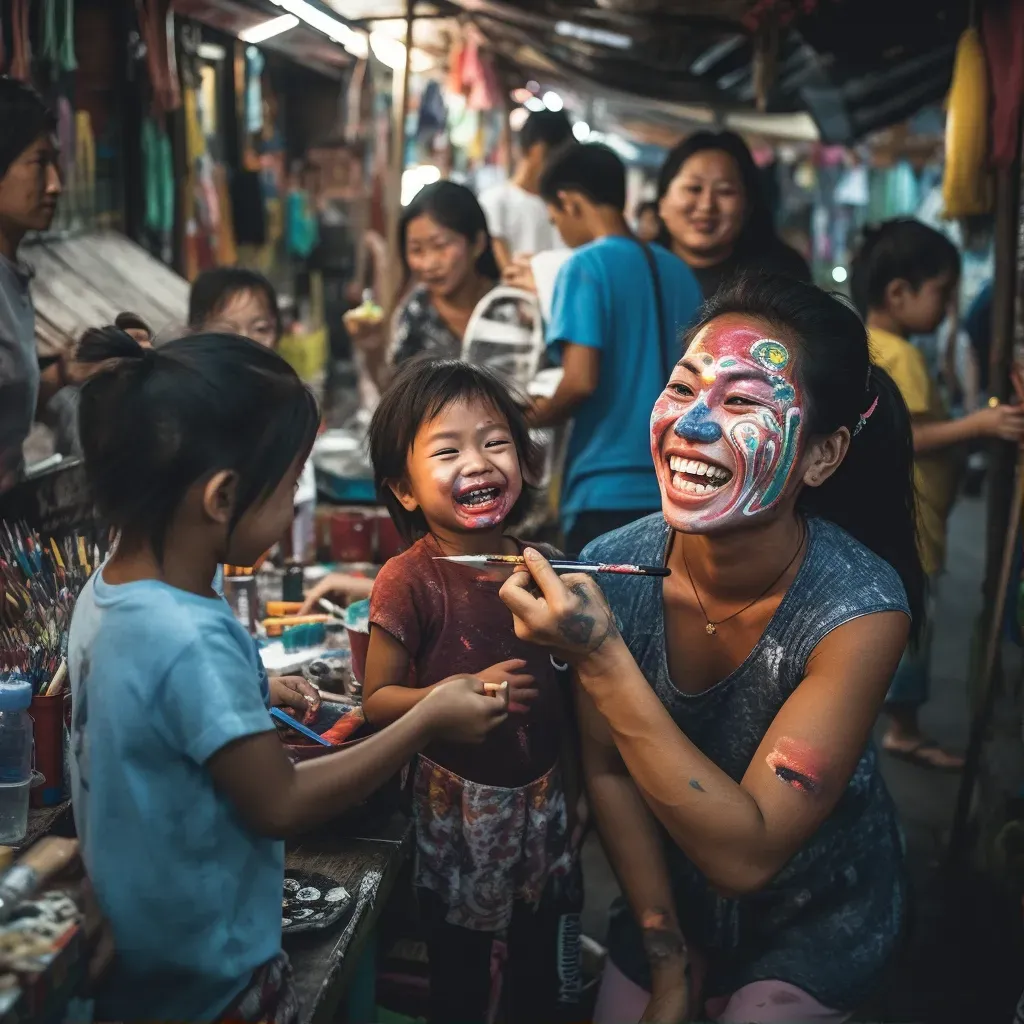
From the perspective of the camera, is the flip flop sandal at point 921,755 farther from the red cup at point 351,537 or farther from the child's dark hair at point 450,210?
the child's dark hair at point 450,210

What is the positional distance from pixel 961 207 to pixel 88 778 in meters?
4.25

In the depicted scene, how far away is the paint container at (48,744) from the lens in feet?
7.22

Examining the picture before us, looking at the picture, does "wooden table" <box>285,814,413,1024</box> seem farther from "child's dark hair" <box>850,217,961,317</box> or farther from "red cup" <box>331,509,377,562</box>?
"child's dark hair" <box>850,217,961,317</box>

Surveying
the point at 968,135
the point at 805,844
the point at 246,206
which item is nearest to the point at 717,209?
the point at 968,135

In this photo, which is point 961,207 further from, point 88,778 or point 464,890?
point 88,778

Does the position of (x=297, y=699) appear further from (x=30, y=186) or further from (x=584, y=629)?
(x=30, y=186)

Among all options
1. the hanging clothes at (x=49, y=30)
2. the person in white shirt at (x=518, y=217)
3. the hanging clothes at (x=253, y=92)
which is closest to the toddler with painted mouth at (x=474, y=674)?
the hanging clothes at (x=49, y=30)

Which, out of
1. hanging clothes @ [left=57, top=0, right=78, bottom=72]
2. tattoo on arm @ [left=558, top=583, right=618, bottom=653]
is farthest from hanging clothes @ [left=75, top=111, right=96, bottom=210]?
tattoo on arm @ [left=558, top=583, right=618, bottom=653]

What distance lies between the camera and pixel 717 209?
4.41m

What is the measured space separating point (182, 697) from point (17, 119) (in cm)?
221

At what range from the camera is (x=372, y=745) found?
1.70 meters

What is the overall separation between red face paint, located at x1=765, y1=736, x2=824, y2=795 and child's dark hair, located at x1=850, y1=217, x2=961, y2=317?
11.2 ft

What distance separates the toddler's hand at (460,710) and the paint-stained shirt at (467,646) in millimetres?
550

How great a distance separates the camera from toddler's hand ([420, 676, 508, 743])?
177 centimetres
